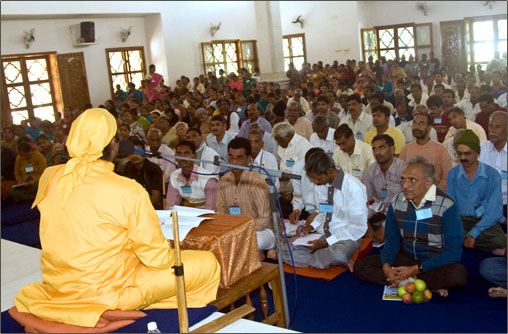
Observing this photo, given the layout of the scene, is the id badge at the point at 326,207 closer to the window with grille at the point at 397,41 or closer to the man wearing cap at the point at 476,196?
the man wearing cap at the point at 476,196

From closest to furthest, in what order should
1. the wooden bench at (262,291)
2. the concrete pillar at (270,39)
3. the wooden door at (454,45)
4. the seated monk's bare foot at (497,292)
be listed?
1. the wooden bench at (262,291)
2. the seated monk's bare foot at (497,292)
3. the concrete pillar at (270,39)
4. the wooden door at (454,45)

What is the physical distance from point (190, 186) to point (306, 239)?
1139 millimetres

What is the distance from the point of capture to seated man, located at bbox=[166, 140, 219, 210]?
446cm

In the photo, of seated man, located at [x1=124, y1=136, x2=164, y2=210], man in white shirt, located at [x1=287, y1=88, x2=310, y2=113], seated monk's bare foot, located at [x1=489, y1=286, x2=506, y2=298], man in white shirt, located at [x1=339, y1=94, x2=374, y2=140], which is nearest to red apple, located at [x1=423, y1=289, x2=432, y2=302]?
seated monk's bare foot, located at [x1=489, y1=286, x2=506, y2=298]

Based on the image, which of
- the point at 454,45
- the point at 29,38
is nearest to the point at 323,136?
the point at 29,38

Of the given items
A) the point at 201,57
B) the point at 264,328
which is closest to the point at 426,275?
the point at 264,328

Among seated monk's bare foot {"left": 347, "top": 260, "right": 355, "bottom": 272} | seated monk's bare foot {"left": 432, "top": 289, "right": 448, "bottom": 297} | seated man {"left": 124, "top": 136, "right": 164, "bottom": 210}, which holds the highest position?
seated man {"left": 124, "top": 136, "right": 164, "bottom": 210}

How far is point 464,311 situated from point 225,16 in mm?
14835

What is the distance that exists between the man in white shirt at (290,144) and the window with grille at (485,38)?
13.2 m

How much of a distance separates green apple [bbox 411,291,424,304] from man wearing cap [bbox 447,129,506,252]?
93cm

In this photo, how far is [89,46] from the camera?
1378 centimetres

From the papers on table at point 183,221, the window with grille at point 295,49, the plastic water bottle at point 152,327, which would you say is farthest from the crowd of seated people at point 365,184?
the window with grille at point 295,49

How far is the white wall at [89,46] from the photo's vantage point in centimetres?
1222

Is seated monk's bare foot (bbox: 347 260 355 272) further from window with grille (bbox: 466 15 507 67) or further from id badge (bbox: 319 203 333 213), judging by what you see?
window with grille (bbox: 466 15 507 67)
